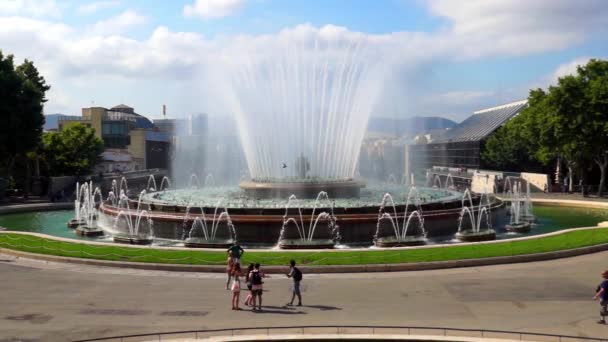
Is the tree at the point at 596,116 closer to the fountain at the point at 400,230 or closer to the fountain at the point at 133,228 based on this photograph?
the fountain at the point at 400,230

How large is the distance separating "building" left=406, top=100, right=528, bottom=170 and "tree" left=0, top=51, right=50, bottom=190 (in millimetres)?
63075

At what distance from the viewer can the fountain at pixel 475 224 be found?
29.8 m

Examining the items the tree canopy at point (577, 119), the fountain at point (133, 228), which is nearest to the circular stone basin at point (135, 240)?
the fountain at point (133, 228)

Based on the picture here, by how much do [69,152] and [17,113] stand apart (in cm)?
1628

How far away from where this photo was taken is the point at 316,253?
24.9 m

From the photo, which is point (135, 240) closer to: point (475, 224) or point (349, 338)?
point (475, 224)

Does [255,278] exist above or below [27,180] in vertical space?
below

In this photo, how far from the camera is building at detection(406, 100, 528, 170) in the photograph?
93500mm

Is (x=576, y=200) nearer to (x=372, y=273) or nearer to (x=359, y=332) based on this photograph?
(x=372, y=273)

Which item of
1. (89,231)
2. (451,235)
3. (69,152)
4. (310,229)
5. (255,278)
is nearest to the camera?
(255,278)

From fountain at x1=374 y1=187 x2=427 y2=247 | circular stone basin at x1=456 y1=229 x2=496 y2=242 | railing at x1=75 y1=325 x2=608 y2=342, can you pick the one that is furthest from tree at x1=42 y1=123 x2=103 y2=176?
railing at x1=75 y1=325 x2=608 y2=342

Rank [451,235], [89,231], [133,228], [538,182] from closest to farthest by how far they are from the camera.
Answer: [451,235]
[133,228]
[89,231]
[538,182]

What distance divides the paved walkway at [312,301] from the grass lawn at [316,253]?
1331mm

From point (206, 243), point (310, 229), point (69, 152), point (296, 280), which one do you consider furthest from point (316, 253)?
point (69, 152)
